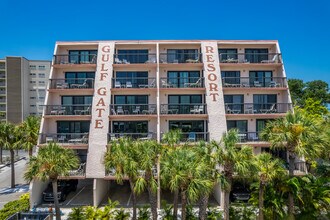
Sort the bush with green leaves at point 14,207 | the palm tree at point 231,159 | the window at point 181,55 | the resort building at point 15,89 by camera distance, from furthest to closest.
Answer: the resort building at point 15,89 < the window at point 181,55 < the bush with green leaves at point 14,207 < the palm tree at point 231,159

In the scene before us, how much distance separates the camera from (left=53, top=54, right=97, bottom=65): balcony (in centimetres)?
2909

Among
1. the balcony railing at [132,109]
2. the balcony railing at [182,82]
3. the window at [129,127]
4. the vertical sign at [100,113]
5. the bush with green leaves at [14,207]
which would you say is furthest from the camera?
the balcony railing at [182,82]

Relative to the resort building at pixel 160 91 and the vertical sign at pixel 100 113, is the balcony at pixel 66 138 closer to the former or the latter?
the resort building at pixel 160 91

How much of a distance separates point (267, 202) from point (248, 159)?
4.33 m

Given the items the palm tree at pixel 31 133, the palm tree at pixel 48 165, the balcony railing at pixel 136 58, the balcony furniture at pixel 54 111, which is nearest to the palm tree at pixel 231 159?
the palm tree at pixel 48 165

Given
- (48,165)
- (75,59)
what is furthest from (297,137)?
(75,59)

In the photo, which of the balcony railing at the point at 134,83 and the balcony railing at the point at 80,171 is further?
the balcony railing at the point at 134,83

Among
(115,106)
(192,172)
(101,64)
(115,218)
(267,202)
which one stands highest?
(101,64)

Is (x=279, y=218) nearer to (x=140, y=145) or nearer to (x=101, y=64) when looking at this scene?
(x=140, y=145)

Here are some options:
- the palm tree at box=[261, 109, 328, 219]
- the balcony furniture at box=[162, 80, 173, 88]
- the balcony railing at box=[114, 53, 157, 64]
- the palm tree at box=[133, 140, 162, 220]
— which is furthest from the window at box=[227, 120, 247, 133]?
the palm tree at box=[133, 140, 162, 220]

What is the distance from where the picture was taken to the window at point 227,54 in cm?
2964

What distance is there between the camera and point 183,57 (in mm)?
29734

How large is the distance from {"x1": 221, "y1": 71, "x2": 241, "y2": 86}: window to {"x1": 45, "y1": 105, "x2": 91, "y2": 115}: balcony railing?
1547 cm

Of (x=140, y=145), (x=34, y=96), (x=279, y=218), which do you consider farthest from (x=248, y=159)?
(x=34, y=96)
